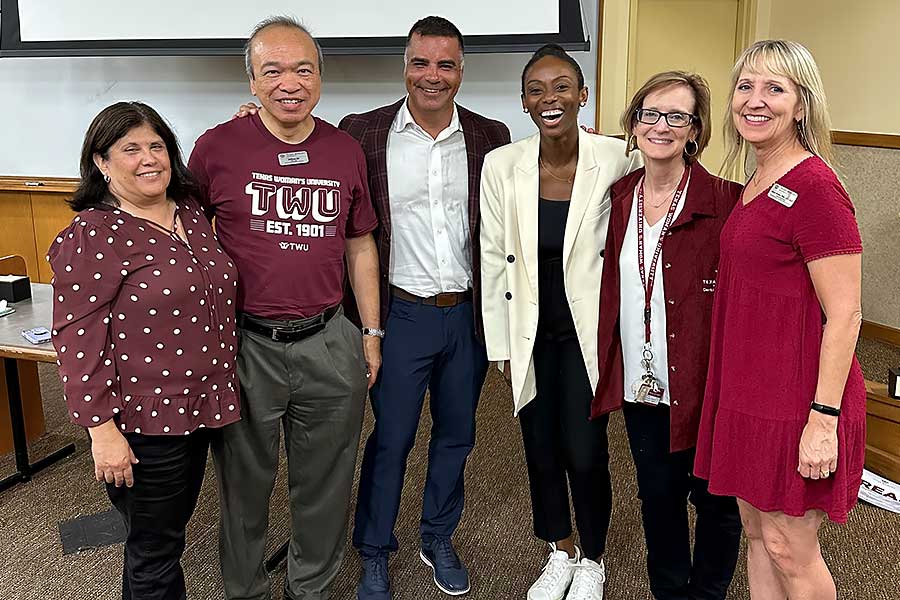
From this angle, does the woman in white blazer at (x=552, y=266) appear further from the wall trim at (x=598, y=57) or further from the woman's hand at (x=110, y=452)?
the wall trim at (x=598, y=57)

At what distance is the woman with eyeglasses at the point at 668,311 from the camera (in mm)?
1925

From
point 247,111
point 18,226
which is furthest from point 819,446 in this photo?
point 18,226

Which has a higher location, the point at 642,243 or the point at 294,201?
the point at 294,201

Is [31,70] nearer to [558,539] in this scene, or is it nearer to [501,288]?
[501,288]

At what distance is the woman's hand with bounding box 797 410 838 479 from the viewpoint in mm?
1605

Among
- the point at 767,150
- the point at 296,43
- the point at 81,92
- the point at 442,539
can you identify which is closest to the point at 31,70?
the point at 81,92

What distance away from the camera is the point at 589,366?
→ 7.02 feet

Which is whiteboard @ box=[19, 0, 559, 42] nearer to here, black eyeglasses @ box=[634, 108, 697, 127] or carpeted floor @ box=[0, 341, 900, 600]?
carpeted floor @ box=[0, 341, 900, 600]

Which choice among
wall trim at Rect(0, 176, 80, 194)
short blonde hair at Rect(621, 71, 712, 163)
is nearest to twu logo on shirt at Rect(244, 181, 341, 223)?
short blonde hair at Rect(621, 71, 712, 163)

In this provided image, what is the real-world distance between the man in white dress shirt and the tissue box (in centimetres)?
170

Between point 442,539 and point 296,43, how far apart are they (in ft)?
5.16

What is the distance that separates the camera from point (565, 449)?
7.48ft

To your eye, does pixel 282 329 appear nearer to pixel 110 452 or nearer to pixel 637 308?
pixel 110 452

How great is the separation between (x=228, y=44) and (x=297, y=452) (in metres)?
3.11
